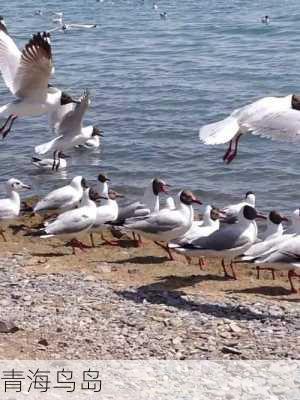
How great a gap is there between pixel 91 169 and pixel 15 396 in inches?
426

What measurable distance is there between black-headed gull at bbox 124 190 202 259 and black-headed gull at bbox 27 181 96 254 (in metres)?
0.58

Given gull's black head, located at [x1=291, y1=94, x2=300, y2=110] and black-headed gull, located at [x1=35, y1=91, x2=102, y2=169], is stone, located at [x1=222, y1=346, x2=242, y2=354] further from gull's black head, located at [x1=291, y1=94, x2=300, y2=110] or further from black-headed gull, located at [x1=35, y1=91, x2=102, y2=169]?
black-headed gull, located at [x1=35, y1=91, x2=102, y2=169]

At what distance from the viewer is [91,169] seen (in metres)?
16.7

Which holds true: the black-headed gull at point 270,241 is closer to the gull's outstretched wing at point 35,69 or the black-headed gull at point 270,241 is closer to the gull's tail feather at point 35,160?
the gull's outstretched wing at point 35,69

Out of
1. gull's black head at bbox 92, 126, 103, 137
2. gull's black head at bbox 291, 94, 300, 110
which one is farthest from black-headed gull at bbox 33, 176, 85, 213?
gull's black head at bbox 92, 126, 103, 137

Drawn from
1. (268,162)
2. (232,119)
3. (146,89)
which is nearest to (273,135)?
(232,119)

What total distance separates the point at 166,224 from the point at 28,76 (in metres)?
3.12

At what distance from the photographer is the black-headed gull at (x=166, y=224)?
1037 cm

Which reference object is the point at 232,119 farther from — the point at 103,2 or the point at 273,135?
the point at 103,2

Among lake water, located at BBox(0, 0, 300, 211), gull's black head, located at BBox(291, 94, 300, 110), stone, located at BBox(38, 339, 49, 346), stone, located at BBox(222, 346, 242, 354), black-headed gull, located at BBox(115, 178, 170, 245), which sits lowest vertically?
lake water, located at BBox(0, 0, 300, 211)

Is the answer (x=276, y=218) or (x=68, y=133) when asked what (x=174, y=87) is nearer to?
(x=68, y=133)

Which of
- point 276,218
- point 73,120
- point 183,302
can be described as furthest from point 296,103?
point 73,120

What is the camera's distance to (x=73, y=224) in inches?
425

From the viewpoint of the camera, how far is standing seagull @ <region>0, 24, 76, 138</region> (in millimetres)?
11539
